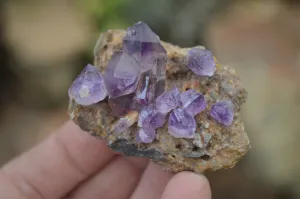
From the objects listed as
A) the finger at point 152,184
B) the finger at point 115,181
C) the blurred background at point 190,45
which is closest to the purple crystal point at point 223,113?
the finger at point 152,184

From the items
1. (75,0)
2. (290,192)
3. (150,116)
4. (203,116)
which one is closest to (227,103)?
(203,116)

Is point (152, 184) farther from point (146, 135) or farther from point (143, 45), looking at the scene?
point (143, 45)

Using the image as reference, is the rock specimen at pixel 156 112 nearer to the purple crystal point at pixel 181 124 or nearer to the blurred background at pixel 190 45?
the purple crystal point at pixel 181 124

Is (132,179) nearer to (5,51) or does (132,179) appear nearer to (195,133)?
(195,133)

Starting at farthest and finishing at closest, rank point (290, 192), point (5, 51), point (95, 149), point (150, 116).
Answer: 1. point (5, 51)
2. point (290, 192)
3. point (95, 149)
4. point (150, 116)

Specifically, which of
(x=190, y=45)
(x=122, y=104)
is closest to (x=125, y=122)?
(x=122, y=104)

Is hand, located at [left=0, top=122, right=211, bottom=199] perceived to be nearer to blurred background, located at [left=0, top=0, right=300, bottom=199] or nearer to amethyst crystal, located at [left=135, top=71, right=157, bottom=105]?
amethyst crystal, located at [left=135, top=71, right=157, bottom=105]

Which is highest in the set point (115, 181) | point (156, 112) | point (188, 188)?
point (156, 112)
